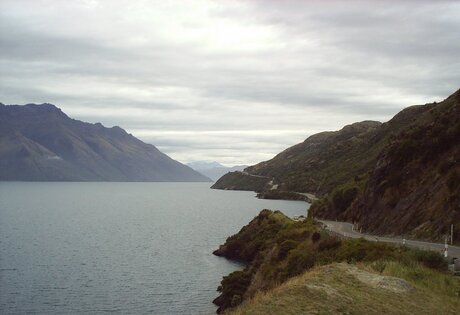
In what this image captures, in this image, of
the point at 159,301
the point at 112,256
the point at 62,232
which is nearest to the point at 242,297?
the point at 159,301

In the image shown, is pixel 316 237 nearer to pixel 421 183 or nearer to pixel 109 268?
pixel 421 183

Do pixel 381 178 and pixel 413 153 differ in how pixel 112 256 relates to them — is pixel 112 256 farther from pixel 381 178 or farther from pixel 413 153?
pixel 413 153

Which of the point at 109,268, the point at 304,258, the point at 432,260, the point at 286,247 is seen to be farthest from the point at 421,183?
the point at 109,268

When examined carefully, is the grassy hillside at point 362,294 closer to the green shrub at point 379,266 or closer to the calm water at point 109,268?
the green shrub at point 379,266

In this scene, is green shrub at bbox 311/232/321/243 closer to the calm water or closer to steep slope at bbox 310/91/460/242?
steep slope at bbox 310/91/460/242

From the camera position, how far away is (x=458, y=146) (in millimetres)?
47375

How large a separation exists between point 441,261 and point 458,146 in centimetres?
2633

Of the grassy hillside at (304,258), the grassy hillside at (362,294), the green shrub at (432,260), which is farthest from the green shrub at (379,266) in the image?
the green shrub at (432,260)

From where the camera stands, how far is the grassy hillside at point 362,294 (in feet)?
50.5

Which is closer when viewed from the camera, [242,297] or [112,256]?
[242,297]

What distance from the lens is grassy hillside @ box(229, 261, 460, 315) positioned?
1538cm

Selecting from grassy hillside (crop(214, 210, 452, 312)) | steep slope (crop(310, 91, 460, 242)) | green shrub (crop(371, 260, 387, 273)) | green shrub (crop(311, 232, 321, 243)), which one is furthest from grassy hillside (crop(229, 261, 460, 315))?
steep slope (crop(310, 91, 460, 242))

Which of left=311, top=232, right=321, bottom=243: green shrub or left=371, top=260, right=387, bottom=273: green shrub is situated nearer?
left=371, top=260, right=387, bottom=273: green shrub

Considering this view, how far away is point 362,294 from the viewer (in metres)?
17.2
